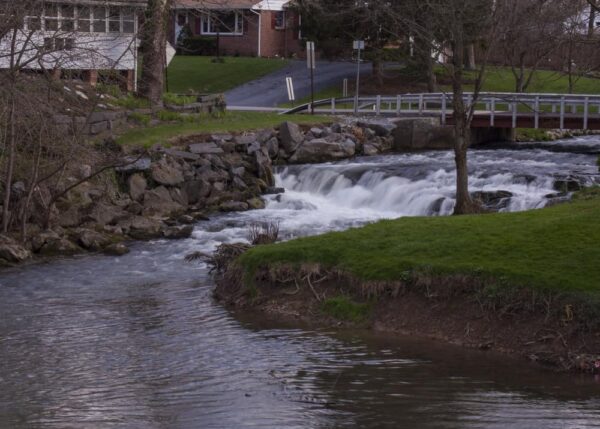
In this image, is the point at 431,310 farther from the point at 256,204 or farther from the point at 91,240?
the point at 256,204

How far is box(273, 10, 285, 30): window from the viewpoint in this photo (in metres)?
61.3

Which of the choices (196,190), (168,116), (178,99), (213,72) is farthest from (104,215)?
(213,72)

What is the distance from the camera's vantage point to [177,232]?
22.9 m

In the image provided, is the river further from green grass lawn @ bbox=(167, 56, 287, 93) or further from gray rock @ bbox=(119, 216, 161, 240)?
green grass lawn @ bbox=(167, 56, 287, 93)

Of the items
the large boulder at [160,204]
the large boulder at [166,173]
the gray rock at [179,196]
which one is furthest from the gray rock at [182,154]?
the large boulder at [160,204]

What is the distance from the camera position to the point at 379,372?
11711 millimetres

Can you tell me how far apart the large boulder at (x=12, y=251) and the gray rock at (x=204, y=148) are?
28.8ft

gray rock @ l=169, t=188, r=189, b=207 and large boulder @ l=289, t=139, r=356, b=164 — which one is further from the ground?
large boulder @ l=289, t=139, r=356, b=164

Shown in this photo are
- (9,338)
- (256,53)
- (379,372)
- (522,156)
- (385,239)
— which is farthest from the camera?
(256,53)

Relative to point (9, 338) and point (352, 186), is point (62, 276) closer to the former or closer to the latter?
point (9, 338)

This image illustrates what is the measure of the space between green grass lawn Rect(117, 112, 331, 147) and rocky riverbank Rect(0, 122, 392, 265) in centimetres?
54

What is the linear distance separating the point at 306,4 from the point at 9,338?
1171 inches

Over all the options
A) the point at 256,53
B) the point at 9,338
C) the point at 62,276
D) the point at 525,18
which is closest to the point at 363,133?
the point at 525,18

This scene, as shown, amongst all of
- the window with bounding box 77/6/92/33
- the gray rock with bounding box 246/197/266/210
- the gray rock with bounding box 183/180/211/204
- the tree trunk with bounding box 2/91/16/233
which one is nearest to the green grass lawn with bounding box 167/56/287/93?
the gray rock with bounding box 183/180/211/204
